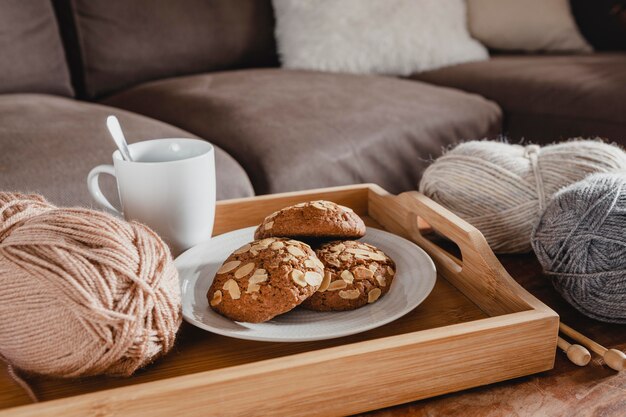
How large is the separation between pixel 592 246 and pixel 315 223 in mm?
297

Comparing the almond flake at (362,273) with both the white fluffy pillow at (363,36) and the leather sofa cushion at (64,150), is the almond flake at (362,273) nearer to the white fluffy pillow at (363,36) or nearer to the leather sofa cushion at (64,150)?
the leather sofa cushion at (64,150)

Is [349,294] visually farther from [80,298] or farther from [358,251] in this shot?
[80,298]

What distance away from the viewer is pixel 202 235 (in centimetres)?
77

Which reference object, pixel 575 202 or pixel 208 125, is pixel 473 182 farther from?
pixel 208 125

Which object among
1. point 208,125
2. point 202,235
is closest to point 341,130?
point 208,125

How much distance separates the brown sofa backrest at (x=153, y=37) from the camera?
1605mm

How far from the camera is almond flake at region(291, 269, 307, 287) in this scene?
59cm

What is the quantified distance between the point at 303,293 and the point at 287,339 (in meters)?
0.05

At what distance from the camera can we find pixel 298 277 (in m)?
0.59

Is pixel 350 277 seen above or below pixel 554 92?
above

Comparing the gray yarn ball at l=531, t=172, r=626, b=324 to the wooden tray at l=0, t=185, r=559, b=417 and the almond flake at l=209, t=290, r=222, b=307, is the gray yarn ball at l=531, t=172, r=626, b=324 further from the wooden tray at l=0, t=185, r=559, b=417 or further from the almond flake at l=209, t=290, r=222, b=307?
the almond flake at l=209, t=290, r=222, b=307

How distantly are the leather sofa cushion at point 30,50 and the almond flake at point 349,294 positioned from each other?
121cm

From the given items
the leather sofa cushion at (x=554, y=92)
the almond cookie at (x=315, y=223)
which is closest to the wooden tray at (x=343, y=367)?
the almond cookie at (x=315, y=223)

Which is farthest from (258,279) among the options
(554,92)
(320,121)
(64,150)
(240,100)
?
(554,92)
